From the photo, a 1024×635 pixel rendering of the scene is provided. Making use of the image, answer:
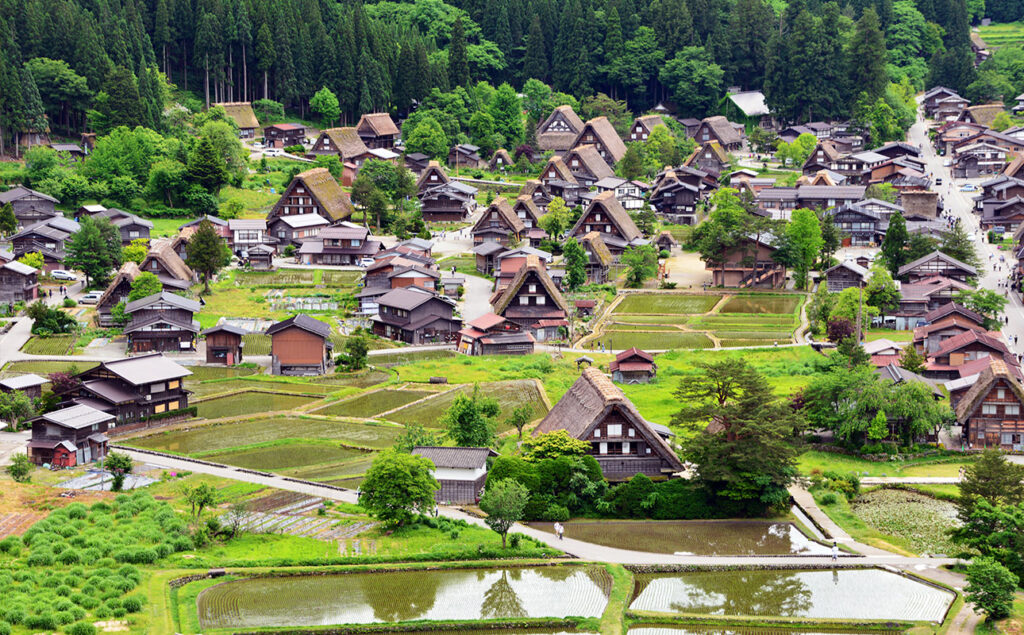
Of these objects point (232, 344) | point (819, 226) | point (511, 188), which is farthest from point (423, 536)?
point (511, 188)

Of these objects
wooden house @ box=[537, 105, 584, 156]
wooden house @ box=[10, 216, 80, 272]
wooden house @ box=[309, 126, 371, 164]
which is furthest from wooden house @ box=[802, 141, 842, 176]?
wooden house @ box=[10, 216, 80, 272]

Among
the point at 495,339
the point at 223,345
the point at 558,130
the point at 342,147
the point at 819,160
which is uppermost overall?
the point at 558,130

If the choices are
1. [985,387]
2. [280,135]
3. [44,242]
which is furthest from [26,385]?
[280,135]

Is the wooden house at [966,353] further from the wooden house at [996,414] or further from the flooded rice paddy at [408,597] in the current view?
the flooded rice paddy at [408,597]

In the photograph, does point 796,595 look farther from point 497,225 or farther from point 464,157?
point 464,157

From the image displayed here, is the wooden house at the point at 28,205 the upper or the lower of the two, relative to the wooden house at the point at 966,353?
upper

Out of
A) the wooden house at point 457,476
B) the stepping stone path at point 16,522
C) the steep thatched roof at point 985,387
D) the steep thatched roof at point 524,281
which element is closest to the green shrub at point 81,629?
the stepping stone path at point 16,522

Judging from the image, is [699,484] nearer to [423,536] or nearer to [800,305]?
[423,536]
